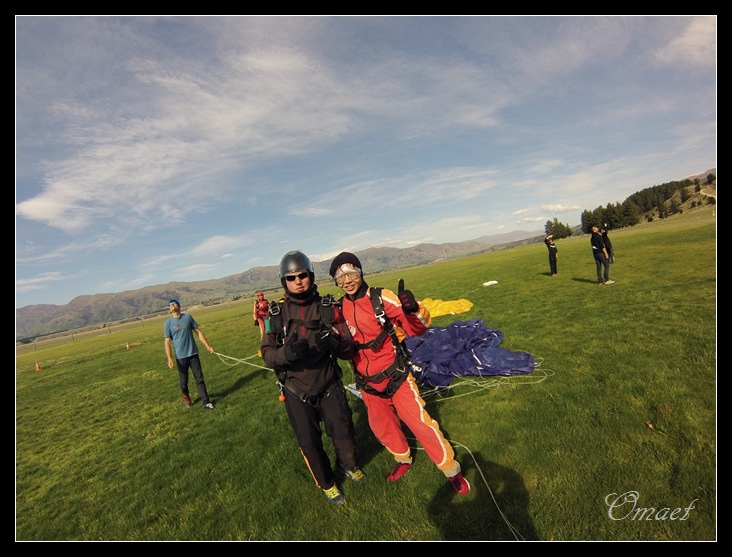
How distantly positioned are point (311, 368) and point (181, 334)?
6184mm

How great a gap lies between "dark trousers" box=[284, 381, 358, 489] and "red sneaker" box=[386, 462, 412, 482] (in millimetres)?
579

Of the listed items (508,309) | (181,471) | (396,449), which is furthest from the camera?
(508,309)

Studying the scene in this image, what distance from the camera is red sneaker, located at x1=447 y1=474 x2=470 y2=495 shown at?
177 inches

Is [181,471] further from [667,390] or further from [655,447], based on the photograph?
[667,390]

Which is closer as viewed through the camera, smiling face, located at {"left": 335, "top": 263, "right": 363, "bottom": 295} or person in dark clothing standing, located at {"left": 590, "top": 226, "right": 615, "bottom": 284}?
smiling face, located at {"left": 335, "top": 263, "right": 363, "bottom": 295}

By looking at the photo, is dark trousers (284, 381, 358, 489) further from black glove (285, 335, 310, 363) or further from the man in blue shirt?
the man in blue shirt

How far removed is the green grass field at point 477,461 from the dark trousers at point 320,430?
46 cm

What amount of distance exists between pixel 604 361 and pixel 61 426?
17102 millimetres

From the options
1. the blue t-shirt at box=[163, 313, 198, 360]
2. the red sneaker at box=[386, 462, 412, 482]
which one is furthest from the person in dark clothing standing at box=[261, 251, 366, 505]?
the blue t-shirt at box=[163, 313, 198, 360]

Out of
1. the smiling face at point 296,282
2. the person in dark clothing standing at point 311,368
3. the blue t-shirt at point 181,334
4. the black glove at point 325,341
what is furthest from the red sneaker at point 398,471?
the blue t-shirt at point 181,334

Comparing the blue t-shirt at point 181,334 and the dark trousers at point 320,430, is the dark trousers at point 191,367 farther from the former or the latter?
the dark trousers at point 320,430

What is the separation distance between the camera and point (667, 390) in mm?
6016
